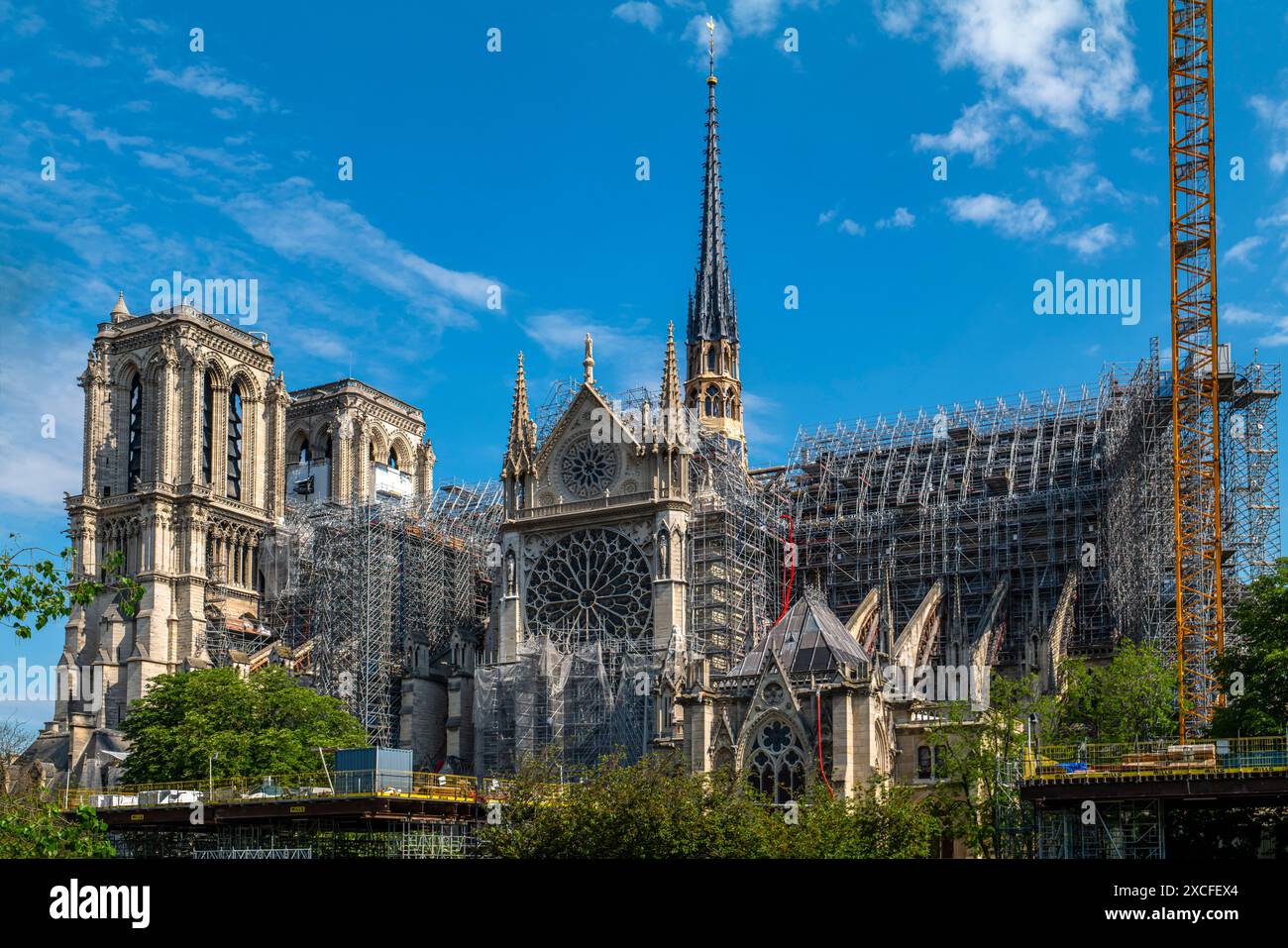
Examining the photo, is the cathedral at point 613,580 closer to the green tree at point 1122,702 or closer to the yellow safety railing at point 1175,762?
the green tree at point 1122,702

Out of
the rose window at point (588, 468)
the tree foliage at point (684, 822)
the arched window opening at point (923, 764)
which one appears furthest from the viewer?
the rose window at point (588, 468)

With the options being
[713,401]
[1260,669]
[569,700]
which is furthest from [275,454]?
[1260,669]

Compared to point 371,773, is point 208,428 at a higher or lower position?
higher

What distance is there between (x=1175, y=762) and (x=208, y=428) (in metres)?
67.7

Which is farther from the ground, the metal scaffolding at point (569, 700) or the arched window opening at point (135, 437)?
the arched window opening at point (135, 437)

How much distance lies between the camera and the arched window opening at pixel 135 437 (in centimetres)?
10669

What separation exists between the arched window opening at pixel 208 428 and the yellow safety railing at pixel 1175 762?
192 feet

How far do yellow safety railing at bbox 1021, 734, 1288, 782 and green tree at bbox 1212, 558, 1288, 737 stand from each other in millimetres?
730

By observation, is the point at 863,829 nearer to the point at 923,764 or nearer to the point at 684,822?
the point at 684,822

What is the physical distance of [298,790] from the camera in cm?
6431

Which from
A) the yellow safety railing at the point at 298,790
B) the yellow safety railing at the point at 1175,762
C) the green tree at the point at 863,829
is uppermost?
the yellow safety railing at the point at 1175,762

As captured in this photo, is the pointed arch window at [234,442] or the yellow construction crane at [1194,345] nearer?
the yellow construction crane at [1194,345]

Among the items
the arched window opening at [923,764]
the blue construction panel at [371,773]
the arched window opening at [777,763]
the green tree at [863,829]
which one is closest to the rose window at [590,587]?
the arched window opening at [777,763]

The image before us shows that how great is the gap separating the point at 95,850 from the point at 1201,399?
55.2m
